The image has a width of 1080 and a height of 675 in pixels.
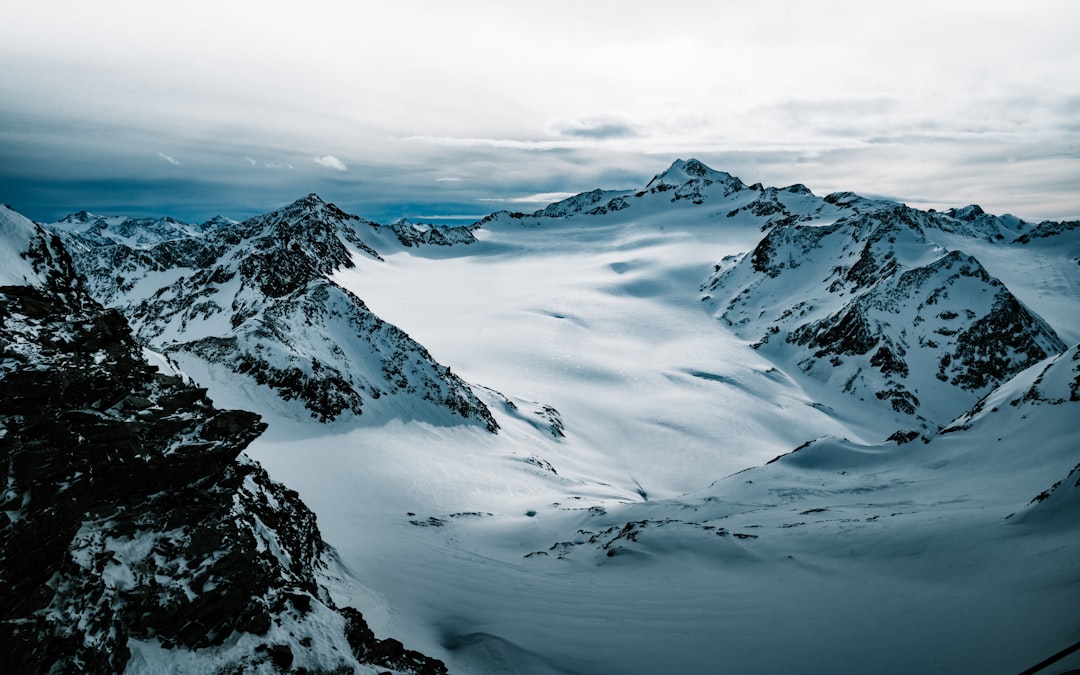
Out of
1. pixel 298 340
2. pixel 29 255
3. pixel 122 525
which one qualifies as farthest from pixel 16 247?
pixel 298 340

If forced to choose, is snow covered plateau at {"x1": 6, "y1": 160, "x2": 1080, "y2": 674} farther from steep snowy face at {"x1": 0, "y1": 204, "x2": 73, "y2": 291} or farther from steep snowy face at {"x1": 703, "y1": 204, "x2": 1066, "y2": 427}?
steep snowy face at {"x1": 703, "y1": 204, "x2": 1066, "y2": 427}

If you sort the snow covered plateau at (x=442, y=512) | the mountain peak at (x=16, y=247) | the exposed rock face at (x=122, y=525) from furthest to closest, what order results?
the mountain peak at (x=16, y=247) < the snow covered plateau at (x=442, y=512) < the exposed rock face at (x=122, y=525)

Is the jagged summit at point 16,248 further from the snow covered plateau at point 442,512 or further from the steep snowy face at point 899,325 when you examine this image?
the steep snowy face at point 899,325

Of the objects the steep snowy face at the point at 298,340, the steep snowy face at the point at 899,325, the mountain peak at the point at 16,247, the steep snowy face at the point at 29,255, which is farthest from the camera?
the steep snowy face at the point at 899,325

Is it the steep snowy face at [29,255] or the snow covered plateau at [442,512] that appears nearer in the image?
the snow covered plateau at [442,512]

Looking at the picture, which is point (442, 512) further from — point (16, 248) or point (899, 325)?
point (899, 325)

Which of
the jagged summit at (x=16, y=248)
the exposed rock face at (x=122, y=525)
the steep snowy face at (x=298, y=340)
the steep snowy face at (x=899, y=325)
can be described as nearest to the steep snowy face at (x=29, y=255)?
the jagged summit at (x=16, y=248)
